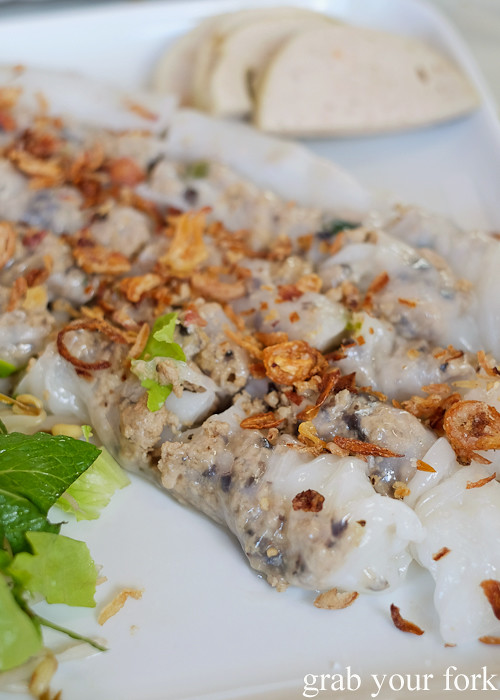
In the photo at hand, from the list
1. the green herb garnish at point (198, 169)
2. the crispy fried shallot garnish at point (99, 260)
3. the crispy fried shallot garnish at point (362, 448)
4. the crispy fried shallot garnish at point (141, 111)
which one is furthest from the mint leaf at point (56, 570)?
the crispy fried shallot garnish at point (141, 111)

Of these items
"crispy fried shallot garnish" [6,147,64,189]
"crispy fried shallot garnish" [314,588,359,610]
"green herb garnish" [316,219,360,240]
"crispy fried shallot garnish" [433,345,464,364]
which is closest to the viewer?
"crispy fried shallot garnish" [314,588,359,610]

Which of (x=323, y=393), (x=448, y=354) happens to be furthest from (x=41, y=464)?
(x=448, y=354)

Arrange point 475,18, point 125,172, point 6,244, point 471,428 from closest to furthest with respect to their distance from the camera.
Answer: point 471,428, point 6,244, point 125,172, point 475,18

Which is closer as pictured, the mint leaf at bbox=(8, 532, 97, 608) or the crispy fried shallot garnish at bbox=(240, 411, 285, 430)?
the mint leaf at bbox=(8, 532, 97, 608)

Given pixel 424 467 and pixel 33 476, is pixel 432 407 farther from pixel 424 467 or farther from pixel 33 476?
Result: pixel 33 476

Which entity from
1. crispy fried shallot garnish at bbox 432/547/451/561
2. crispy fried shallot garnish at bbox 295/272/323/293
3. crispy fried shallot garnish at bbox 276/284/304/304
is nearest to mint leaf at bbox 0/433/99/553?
crispy fried shallot garnish at bbox 276/284/304/304

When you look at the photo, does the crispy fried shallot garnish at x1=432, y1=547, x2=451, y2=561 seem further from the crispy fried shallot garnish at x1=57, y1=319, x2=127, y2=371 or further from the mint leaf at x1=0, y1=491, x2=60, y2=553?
the crispy fried shallot garnish at x1=57, y1=319, x2=127, y2=371
